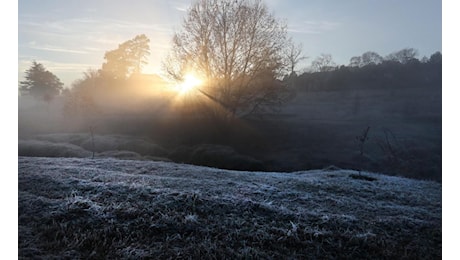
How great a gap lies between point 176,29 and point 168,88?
2.10ft

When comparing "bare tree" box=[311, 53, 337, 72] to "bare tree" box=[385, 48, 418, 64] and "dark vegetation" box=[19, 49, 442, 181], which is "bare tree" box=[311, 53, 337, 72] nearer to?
"dark vegetation" box=[19, 49, 442, 181]

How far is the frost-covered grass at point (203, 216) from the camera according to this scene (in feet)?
7.72

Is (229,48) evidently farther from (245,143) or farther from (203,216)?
(203,216)

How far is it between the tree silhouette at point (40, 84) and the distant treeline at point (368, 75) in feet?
8.14

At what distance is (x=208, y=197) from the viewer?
9.94 ft

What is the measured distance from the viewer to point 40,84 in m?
3.28

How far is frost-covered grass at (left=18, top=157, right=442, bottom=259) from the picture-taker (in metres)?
2.35

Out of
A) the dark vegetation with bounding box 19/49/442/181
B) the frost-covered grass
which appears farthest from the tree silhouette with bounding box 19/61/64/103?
the frost-covered grass

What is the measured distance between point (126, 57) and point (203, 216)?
185cm

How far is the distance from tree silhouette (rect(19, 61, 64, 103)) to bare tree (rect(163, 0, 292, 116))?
3.67ft

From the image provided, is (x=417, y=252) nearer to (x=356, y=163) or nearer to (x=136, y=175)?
(x=356, y=163)

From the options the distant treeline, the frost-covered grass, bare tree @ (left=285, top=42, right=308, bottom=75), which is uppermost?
bare tree @ (left=285, top=42, right=308, bottom=75)

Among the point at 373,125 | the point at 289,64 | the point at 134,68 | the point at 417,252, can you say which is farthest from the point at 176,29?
the point at 417,252

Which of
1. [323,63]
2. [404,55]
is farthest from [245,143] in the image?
[404,55]
